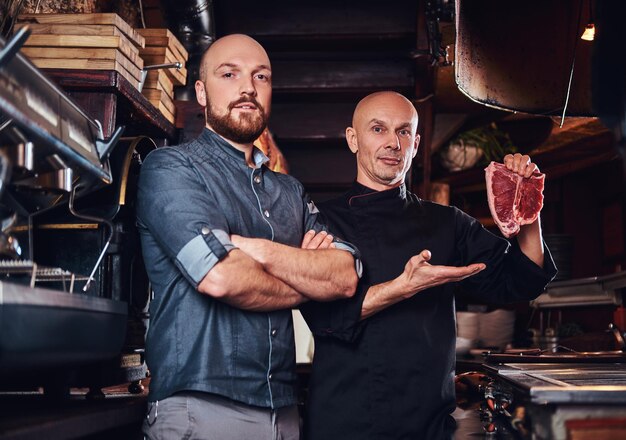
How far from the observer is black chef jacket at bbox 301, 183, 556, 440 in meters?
2.62

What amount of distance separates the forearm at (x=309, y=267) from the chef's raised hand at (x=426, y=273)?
195 mm

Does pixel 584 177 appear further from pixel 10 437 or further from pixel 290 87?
pixel 10 437

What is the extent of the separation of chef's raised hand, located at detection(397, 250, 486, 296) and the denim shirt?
1.40ft

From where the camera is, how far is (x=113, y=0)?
3.81 m

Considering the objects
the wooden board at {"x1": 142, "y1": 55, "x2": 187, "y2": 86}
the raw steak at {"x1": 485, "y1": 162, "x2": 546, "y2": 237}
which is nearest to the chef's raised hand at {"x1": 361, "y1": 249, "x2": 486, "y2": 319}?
the raw steak at {"x1": 485, "y1": 162, "x2": 546, "y2": 237}

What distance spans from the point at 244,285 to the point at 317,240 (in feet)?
1.52

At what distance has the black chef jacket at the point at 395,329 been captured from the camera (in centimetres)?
262

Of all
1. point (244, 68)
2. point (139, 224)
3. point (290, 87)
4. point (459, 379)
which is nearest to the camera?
point (139, 224)

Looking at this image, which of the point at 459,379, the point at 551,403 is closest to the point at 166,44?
the point at 459,379

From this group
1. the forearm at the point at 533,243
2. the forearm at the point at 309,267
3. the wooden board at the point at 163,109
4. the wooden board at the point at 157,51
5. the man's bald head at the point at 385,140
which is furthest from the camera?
the wooden board at the point at 157,51

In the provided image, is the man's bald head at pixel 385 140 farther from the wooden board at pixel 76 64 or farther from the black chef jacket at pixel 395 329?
the wooden board at pixel 76 64

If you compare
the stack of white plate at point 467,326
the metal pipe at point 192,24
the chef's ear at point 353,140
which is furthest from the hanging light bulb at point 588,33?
the stack of white plate at point 467,326

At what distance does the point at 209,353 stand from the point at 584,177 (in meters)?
6.11

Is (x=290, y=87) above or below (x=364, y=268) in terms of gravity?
above
